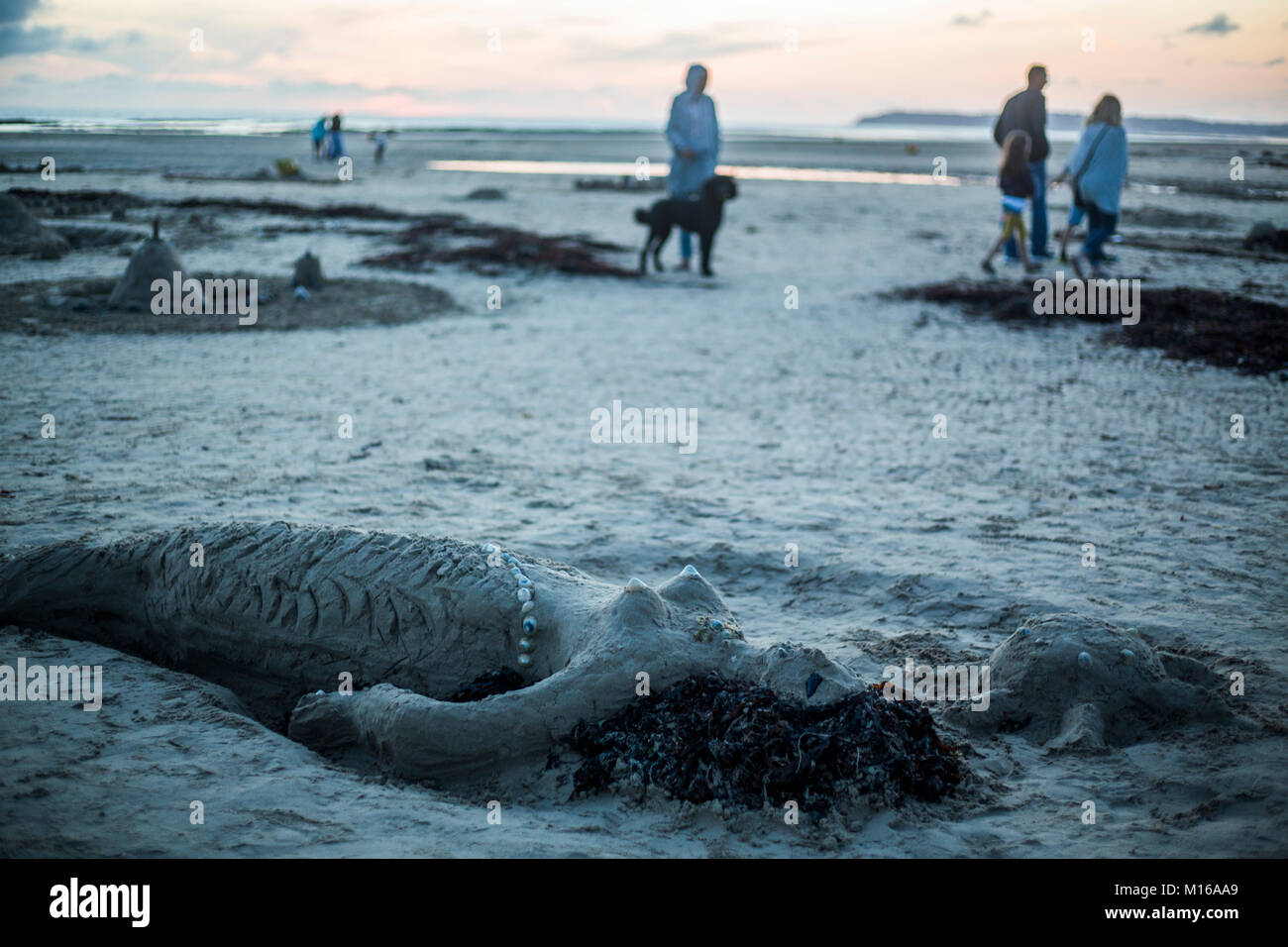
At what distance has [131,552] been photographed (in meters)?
3.95

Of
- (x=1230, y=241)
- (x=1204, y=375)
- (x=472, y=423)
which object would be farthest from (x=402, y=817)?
(x=1230, y=241)

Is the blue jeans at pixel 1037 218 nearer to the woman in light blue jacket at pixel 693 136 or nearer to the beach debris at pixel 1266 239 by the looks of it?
the woman in light blue jacket at pixel 693 136

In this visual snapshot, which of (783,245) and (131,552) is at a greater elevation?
(783,245)

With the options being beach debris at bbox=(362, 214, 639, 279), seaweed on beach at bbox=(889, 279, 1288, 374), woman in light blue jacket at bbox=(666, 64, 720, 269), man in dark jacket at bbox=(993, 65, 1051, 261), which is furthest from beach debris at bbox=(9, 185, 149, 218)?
man in dark jacket at bbox=(993, 65, 1051, 261)

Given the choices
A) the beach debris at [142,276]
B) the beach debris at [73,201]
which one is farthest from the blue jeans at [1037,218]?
the beach debris at [73,201]

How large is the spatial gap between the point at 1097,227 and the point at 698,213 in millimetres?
5569

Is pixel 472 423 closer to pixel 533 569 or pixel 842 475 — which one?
pixel 842 475

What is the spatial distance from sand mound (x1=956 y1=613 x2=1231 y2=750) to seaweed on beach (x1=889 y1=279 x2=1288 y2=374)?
7.09 meters

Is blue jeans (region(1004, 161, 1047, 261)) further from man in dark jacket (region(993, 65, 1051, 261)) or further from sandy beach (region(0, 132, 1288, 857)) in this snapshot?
sandy beach (region(0, 132, 1288, 857))

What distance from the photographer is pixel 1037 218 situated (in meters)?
14.5

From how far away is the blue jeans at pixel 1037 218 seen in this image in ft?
45.0

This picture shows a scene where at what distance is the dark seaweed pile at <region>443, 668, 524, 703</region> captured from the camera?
331 cm
